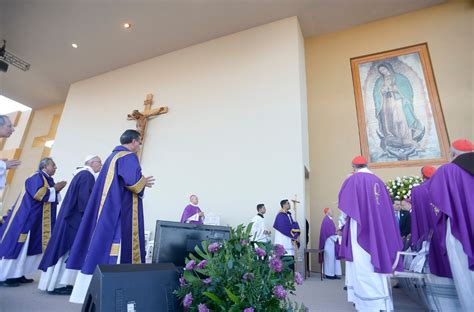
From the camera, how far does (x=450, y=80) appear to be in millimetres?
6848

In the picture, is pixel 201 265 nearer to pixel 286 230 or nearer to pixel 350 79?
pixel 286 230

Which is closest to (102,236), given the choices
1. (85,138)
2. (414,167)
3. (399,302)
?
(399,302)

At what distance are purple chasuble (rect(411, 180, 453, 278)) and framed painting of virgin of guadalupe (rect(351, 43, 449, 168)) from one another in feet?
12.8

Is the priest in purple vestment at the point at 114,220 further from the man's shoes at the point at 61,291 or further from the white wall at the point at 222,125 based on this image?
the white wall at the point at 222,125

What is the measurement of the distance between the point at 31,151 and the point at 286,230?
1174cm

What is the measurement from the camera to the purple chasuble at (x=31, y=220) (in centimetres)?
381

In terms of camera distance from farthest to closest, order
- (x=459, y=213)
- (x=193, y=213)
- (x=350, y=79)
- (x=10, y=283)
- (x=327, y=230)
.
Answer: (x=350, y=79)
(x=193, y=213)
(x=327, y=230)
(x=10, y=283)
(x=459, y=213)

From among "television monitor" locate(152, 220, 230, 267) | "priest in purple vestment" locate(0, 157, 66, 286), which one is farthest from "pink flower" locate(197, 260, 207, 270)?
"priest in purple vestment" locate(0, 157, 66, 286)

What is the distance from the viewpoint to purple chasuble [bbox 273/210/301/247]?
573 cm

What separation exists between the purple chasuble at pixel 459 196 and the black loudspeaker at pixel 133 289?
2.29 metres

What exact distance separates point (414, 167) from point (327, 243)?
2572mm

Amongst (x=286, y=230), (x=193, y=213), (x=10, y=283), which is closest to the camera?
(x=10, y=283)

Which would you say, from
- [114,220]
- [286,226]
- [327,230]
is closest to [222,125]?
[286,226]

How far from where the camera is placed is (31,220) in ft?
13.0
